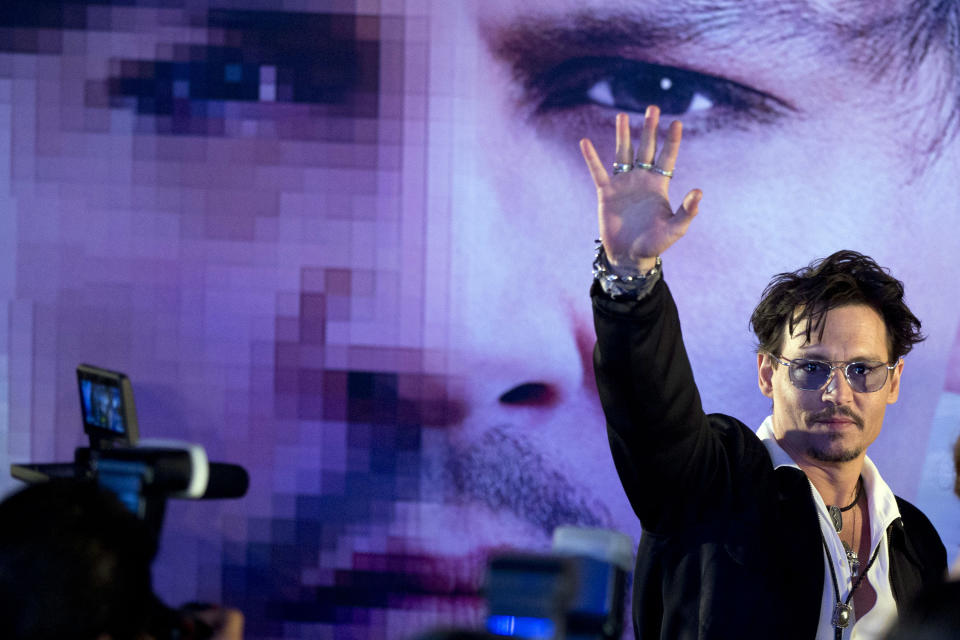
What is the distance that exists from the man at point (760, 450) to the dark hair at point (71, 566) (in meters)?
0.84

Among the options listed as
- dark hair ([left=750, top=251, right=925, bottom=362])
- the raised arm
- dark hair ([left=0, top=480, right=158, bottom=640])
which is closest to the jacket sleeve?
the raised arm

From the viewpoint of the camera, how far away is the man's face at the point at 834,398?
1.96 metres

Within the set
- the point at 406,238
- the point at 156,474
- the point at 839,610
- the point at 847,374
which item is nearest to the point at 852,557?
the point at 839,610

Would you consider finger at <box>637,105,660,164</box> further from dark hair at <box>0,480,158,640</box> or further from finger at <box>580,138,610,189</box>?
dark hair at <box>0,480,158,640</box>

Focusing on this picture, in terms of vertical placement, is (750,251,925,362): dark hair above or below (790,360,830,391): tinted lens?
above

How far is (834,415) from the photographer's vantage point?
6.44 ft

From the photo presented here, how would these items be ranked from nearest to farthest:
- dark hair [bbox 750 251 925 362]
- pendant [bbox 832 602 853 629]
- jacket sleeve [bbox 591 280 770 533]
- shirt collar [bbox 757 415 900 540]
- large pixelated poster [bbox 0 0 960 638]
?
jacket sleeve [bbox 591 280 770 533] < pendant [bbox 832 602 853 629] < shirt collar [bbox 757 415 900 540] < dark hair [bbox 750 251 925 362] < large pixelated poster [bbox 0 0 960 638]

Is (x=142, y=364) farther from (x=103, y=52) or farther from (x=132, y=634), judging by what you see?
(x=132, y=634)

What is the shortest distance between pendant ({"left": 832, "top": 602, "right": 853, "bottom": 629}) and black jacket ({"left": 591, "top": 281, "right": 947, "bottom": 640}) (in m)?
0.04

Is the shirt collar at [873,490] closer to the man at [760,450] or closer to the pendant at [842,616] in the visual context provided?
the man at [760,450]

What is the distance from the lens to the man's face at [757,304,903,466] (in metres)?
1.96

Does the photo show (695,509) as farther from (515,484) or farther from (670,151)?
(515,484)

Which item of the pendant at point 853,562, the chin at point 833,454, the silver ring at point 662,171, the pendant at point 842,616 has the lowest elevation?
the pendant at point 842,616

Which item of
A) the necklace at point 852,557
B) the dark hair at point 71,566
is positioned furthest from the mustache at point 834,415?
the dark hair at point 71,566
